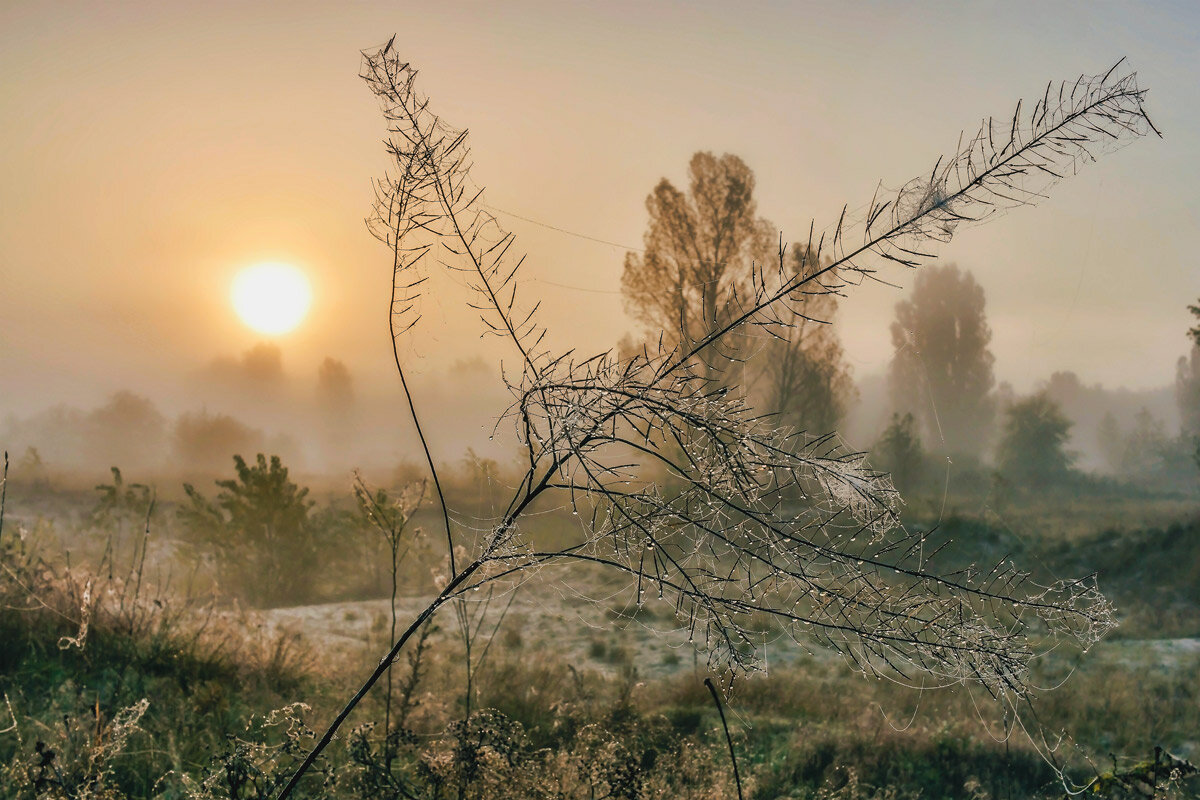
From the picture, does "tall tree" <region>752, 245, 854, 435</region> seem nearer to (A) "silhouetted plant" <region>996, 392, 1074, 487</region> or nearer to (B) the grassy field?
(B) the grassy field

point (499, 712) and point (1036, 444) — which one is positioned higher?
point (1036, 444)

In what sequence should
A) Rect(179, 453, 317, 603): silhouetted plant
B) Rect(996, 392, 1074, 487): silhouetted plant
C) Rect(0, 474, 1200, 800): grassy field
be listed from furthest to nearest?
1. Rect(996, 392, 1074, 487): silhouetted plant
2. Rect(179, 453, 317, 603): silhouetted plant
3. Rect(0, 474, 1200, 800): grassy field

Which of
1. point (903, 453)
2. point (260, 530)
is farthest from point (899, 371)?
point (260, 530)

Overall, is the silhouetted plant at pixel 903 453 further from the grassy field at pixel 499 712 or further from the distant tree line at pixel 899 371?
the grassy field at pixel 499 712

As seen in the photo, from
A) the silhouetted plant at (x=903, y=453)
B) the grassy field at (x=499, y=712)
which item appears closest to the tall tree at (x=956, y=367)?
the silhouetted plant at (x=903, y=453)

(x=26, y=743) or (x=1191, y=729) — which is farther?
(x=1191, y=729)

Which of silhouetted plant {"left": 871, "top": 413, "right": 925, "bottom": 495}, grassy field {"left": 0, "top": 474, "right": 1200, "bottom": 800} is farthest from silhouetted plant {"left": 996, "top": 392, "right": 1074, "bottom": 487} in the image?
grassy field {"left": 0, "top": 474, "right": 1200, "bottom": 800}

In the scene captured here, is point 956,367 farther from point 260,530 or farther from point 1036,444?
point 260,530

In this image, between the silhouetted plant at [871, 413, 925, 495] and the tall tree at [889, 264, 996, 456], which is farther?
the tall tree at [889, 264, 996, 456]

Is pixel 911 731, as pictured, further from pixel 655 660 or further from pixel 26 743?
pixel 26 743

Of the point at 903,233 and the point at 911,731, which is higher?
the point at 903,233

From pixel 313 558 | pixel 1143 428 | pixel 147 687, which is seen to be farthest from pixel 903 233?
pixel 1143 428

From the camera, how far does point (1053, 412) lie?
34219mm

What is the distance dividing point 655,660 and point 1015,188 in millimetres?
7924
